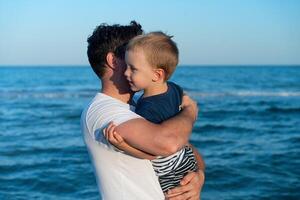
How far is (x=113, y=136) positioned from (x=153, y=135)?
0.57 ft

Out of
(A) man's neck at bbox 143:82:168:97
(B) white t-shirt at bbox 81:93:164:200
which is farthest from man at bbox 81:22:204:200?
(A) man's neck at bbox 143:82:168:97

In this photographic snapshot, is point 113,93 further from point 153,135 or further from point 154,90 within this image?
point 153,135

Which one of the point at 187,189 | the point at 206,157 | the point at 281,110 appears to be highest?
the point at 187,189

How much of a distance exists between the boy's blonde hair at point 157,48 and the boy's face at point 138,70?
0.02m

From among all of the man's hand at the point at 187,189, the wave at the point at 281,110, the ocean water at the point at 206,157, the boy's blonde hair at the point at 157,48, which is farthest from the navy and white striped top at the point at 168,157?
the wave at the point at 281,110

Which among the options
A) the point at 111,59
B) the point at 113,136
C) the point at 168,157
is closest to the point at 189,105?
the point at 168,157

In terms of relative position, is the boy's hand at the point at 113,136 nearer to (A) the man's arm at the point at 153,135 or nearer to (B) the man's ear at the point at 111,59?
Answer: (A) the man's arm at the point at 153,135

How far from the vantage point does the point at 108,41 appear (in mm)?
2369

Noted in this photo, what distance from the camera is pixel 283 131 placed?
1416cm

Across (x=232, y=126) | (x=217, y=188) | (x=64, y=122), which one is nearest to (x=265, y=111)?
(x=232, y=126)

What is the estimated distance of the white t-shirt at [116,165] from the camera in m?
2.19

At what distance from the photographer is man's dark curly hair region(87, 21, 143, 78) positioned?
2.37 meters

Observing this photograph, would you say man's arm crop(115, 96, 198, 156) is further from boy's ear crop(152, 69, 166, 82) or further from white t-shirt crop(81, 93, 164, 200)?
boy's ear crop(152, 69, 166, 82)

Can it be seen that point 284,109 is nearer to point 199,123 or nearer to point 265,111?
point 265,111
